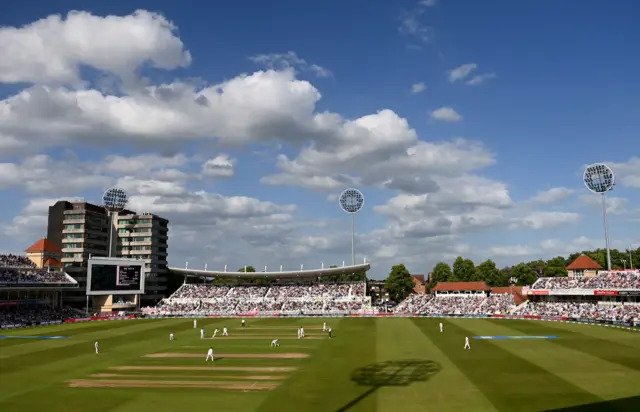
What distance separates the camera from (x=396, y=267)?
12075cm

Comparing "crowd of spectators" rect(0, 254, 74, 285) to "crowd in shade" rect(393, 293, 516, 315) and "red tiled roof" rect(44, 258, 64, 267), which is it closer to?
"red tiled roof" rect(44, 258, 64, 267)

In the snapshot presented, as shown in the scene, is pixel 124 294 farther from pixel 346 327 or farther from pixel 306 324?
pixel 346 327

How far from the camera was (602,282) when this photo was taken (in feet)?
247

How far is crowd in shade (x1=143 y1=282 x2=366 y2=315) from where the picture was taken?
89.2m

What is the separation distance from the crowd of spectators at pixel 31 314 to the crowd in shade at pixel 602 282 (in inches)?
3197

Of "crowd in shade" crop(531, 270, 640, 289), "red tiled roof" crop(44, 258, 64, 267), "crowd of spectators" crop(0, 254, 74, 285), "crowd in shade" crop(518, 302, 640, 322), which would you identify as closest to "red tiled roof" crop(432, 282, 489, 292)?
"crowd in shade" crop(531, 270, 640, 289)

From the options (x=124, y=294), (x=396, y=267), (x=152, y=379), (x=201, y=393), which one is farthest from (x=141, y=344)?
(x=396, y=267)

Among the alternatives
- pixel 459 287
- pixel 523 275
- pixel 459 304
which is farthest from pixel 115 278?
pixel 523 275

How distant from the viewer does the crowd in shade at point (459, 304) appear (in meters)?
80.6

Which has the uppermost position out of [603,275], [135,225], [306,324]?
[135,225]

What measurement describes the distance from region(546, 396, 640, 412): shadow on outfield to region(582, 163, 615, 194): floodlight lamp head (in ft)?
215

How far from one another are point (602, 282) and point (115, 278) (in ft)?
269

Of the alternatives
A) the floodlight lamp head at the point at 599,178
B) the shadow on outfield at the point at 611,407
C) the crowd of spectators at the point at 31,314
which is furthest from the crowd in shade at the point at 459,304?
the crowd of spectators at the point at 31,314

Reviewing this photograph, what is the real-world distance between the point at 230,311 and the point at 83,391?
6071 cm
